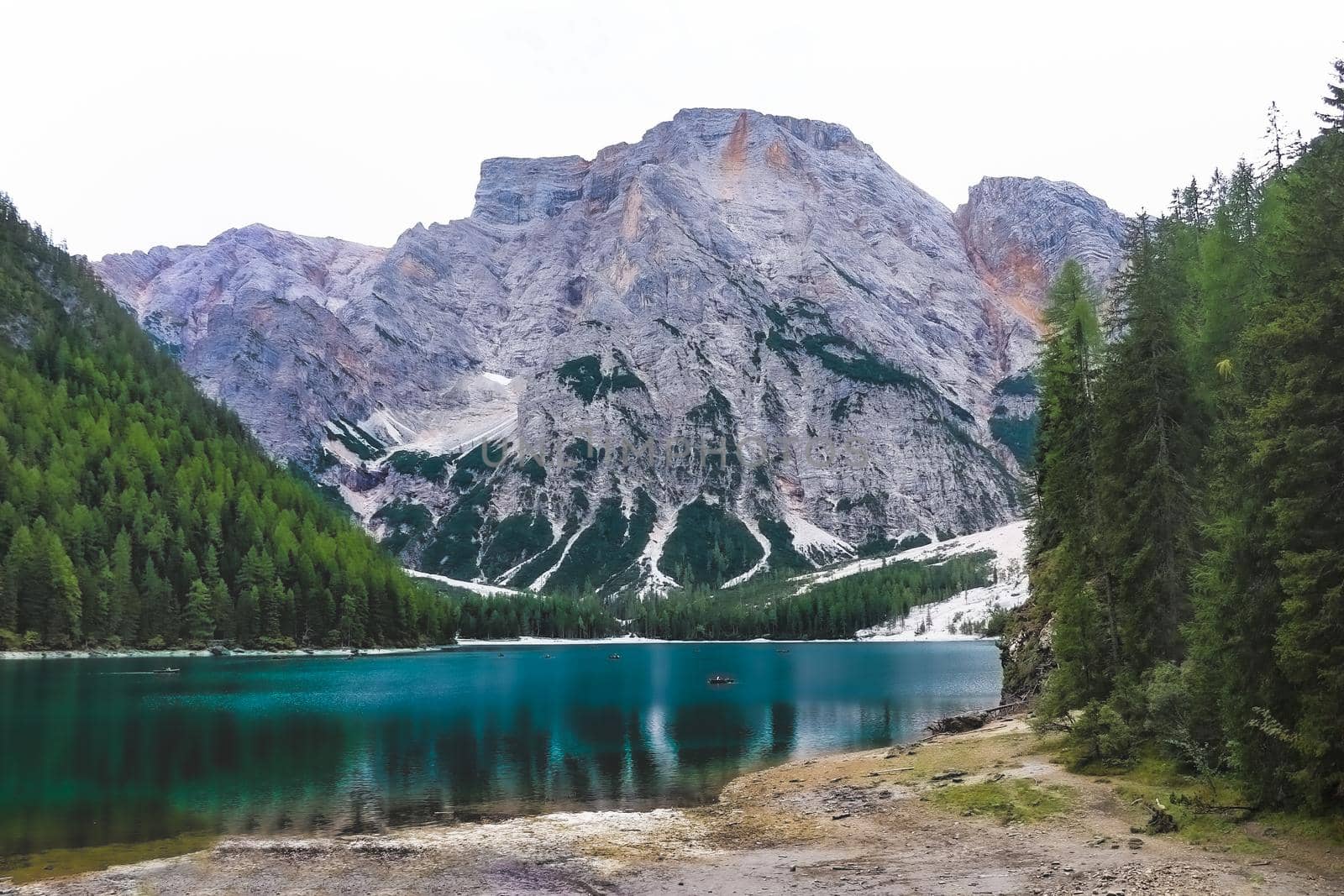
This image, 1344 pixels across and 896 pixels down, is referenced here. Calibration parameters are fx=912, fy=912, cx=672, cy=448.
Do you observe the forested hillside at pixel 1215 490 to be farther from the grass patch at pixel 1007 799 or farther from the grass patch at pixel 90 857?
the grass patch at pixel 90 857

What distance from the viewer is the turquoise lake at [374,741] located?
40.6m

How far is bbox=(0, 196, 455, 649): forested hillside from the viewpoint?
137 meters

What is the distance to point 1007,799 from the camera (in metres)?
32.6

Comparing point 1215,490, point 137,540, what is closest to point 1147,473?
point 1215,490

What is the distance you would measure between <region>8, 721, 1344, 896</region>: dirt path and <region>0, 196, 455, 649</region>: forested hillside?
126 m

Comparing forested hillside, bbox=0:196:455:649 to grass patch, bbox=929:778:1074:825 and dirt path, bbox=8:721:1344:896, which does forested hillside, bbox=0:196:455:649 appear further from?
grass patch, bbox=929:778:1074:825

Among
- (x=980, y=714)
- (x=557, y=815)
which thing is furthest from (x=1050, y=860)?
(x=980, y=714)

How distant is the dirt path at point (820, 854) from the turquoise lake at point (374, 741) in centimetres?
583

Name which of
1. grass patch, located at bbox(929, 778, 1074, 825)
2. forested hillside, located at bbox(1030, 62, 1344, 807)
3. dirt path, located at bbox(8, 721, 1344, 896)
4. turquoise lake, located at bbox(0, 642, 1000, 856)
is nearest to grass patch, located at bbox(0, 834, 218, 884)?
turquoise lake, located at bbox(0, 642, 1000, 856)

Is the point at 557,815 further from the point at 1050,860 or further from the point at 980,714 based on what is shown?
the point at 980,714

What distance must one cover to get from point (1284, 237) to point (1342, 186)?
7.35 feet

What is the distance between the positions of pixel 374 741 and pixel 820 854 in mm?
43617

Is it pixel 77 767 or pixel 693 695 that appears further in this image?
pixel 693 695

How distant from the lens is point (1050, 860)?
952 inches
